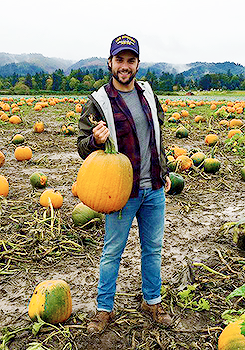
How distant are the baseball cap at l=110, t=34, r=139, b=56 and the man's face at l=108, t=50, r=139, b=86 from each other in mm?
40

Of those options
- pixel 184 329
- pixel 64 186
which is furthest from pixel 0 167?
pixel 184 329

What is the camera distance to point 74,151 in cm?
1039

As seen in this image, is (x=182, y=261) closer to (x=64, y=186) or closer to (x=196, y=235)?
(x=196, y=235)

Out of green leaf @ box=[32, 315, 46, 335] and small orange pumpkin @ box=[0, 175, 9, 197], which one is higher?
small orange pumpkin @ box=[0, 175, 9, 197]

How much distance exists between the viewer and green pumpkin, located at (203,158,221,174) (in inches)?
313

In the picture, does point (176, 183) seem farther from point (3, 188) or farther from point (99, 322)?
point (99, 322)

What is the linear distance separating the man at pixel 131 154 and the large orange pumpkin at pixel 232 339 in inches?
26.1

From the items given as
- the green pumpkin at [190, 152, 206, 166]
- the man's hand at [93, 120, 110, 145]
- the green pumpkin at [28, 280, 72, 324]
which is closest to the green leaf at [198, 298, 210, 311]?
the green pumpkin at [28, 280, 72, 324]

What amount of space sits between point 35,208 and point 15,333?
2908 mm

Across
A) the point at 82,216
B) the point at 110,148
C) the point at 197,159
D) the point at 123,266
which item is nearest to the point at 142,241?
the point at 110,148

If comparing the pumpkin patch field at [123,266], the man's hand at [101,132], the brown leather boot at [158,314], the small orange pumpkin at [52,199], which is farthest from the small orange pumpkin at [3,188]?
the man's hand at [101,132]

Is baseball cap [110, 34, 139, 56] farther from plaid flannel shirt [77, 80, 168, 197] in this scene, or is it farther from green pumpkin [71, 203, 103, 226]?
green pumpkin [71, 203, 103, 226]

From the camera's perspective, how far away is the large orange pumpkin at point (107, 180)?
9.34ft

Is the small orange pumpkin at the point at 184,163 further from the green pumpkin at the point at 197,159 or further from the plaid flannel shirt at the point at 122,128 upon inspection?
the plaid flannel shirt at the point at 122,128
